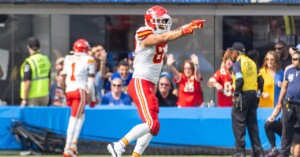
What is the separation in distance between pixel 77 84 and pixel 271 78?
340 centimetres

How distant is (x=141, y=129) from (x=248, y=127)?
3618mm

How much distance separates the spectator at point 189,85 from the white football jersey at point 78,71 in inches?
74.5

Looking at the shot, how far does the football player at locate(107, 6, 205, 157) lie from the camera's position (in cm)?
1331

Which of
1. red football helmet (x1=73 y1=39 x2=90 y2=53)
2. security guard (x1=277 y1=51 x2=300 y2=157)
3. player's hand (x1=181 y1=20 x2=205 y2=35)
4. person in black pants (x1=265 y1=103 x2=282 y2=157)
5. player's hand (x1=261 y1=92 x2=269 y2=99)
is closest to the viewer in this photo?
player's hand (x1=181 y1=20 x2=205 y2=35)

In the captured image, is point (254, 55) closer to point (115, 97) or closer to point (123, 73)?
point (123, 73)

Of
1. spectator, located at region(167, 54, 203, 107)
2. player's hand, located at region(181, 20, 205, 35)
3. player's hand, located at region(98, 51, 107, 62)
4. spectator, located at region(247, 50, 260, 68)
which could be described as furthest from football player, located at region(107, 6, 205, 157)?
player's hand, located at region(98, 51, 107, 62)

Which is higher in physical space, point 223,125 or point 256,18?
point 256,18

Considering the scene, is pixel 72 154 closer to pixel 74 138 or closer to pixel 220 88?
pixel 74 138

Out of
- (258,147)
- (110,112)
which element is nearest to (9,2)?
(110,112)

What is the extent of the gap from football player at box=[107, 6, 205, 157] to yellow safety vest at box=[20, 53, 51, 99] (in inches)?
184

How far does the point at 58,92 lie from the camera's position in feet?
61.5

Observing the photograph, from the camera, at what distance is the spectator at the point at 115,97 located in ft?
59.7

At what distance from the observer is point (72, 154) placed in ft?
54.4

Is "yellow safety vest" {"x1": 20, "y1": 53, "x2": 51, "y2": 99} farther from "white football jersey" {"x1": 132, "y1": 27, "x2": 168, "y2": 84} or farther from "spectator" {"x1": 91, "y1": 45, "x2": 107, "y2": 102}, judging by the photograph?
"white football jersey" {"x1": 132, "y1": 27, "x2": 168, "y2": 84}
